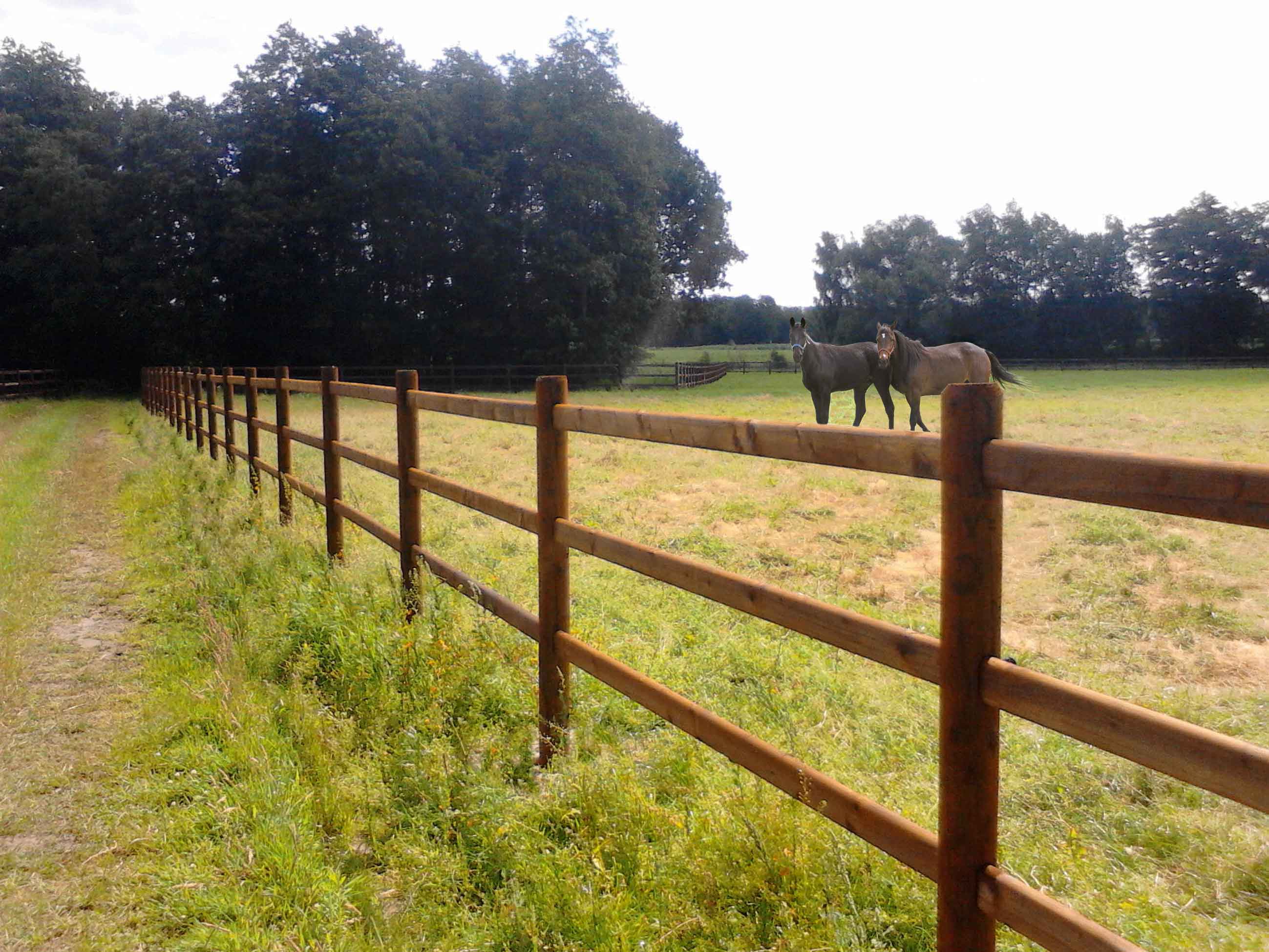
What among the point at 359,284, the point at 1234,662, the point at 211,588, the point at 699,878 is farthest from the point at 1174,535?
the point at 359,284

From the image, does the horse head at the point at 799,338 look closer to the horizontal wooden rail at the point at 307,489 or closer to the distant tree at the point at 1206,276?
the horizontal wooden rail at the point at 307,489

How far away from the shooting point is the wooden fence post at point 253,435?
9289mm

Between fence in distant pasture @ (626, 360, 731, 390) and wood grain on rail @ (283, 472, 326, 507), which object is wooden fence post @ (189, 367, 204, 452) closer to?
wood grain on rail @ (283, 472, 326, 507)

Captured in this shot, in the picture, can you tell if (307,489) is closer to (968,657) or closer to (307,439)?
(307,439)

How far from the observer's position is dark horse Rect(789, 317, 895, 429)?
1923 cm

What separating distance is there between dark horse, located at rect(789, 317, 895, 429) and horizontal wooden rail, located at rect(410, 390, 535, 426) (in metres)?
14.6

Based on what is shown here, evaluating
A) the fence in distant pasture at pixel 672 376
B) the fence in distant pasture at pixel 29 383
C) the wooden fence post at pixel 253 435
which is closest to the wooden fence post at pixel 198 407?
the wooden fence post at pixel 253 435

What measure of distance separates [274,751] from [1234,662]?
4554mm

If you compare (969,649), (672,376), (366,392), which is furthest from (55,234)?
(969,649)

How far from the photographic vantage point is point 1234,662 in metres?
5.00

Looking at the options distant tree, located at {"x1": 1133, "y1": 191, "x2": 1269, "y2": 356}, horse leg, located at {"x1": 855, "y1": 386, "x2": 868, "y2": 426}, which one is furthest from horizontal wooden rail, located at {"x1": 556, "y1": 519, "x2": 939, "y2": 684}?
distant tree, located at {"x1": 1133, "y1": 191, "x2": 1269, "y2": 356}

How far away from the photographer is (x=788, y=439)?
246cm

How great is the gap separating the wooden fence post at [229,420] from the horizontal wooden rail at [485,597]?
6.61m

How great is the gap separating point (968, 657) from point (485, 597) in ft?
9.21
